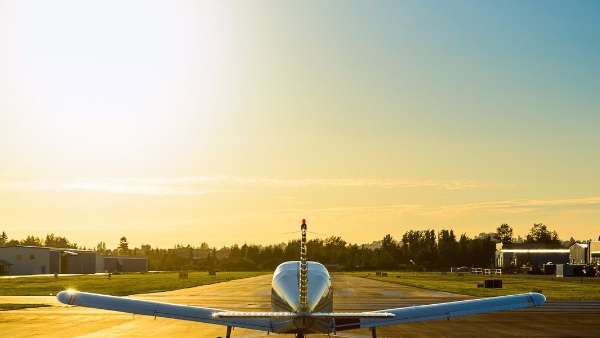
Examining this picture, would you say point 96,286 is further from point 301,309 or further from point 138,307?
point 301,309

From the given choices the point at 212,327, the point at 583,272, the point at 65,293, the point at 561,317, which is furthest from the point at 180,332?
the point at 583,272

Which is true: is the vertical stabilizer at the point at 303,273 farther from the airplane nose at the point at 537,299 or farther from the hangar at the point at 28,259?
the hangar at the point at 28,259

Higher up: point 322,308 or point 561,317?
point 322,308

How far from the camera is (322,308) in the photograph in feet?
63.1

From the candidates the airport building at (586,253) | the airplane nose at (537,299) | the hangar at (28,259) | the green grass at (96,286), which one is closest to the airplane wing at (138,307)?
the airplane nose at (537,299)

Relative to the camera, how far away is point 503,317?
37.8 meters

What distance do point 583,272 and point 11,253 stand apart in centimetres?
13489

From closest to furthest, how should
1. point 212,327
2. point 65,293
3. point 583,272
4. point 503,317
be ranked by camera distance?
1. point 65,293
2. point 212,327
3. point 503,317
4. point 583,272

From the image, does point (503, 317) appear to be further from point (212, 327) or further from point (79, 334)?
point (79, 334)

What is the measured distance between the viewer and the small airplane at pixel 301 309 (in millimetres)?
17641

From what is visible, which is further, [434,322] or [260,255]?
[260,255]

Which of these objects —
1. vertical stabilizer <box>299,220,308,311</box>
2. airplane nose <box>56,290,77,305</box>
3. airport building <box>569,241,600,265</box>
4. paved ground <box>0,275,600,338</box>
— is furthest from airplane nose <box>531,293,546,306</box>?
airport building <box>569,241,600,265</box>

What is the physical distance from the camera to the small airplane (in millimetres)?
17641

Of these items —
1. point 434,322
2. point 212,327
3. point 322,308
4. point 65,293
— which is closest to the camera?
point 322,308
